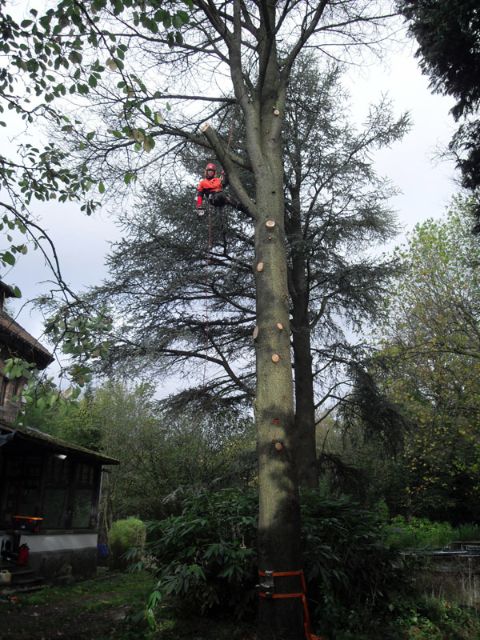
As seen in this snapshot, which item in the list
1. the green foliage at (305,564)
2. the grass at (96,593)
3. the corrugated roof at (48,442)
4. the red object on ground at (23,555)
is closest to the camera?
the green foliage at (305,564)

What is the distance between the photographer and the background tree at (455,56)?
324 inches

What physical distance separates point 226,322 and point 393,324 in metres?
10.9

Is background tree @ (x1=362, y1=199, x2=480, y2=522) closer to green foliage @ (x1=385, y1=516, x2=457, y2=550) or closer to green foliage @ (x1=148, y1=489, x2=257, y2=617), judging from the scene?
green foliage @ (x1=385, y1=516, x2=457, y2=550)

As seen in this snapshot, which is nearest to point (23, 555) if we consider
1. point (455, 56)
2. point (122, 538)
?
point (122, 538)

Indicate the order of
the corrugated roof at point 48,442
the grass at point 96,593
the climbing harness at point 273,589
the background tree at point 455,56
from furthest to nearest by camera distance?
the corrugated roof at point 48,442 < the grass at point 96,593 < the background tree at point 455,56 < the climbing harness at point 273,589

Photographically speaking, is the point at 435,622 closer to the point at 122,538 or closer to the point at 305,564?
the point at 305,564

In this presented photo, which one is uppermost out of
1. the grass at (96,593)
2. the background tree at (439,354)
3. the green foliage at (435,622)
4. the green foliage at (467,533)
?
the background tree at (439,354)

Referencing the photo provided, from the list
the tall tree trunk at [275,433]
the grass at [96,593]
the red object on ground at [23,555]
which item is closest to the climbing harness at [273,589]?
the tall tree trunk at [275,433]

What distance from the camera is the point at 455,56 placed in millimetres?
8727

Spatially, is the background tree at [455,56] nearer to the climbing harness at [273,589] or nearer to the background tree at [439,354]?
the climbing harness at [273,589]

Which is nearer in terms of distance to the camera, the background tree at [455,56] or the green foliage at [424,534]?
the background tree at [455,56]

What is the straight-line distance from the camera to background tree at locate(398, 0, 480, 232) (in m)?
8.22

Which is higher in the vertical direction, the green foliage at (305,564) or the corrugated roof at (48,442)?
the corrugated roof at (48,442)

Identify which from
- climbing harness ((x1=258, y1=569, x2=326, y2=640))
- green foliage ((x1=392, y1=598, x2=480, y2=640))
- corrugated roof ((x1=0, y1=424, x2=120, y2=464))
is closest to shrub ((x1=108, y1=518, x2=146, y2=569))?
corrugated roof ((x1=0, y1=424, x2=120, y2=464))
